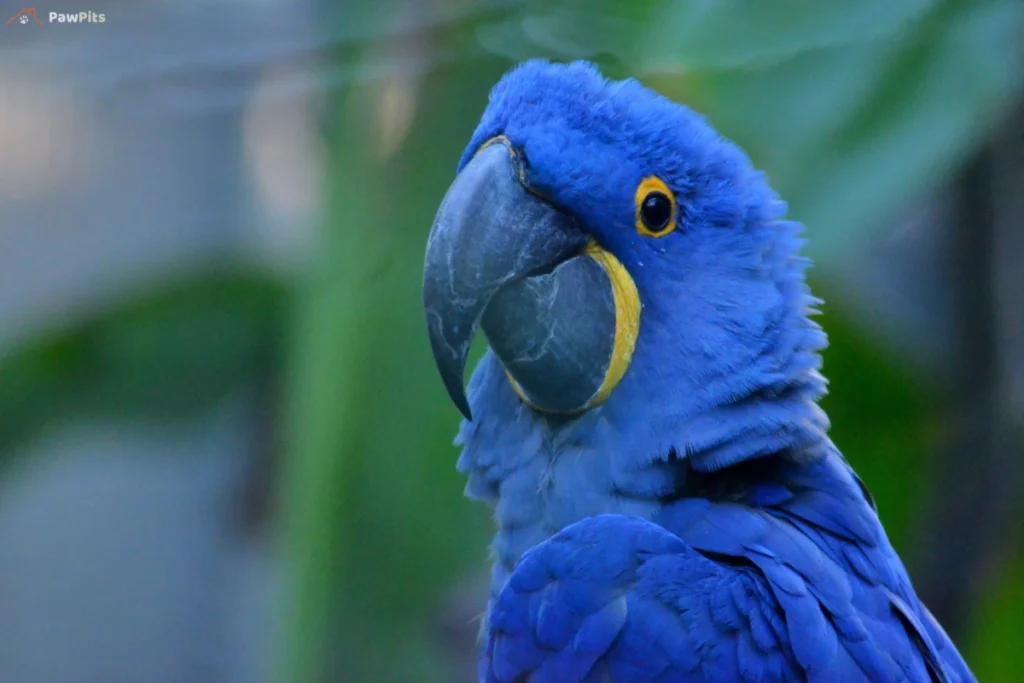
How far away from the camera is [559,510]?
2.59 ft

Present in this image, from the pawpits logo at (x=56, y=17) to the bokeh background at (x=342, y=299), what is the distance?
0.02m

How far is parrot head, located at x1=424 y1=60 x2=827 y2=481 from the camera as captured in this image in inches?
29.3

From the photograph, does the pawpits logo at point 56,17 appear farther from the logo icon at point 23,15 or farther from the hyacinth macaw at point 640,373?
the hyacinth macaw at point 640,373

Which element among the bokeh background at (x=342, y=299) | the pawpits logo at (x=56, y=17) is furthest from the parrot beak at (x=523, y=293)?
the pawpits logo at (x=56, y=17)

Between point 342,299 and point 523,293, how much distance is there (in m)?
0.54

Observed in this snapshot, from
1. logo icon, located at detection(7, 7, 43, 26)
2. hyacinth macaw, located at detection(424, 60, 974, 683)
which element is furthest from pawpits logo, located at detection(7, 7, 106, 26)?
hyacinth macaw, located at detection(424, 60, 974, 683)

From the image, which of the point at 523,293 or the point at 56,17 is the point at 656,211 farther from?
the point at 56,17

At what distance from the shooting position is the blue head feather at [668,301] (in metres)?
0.76

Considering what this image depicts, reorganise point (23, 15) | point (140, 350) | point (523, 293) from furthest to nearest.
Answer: point (23, 15) < point (140, 350) < point (523, 293)

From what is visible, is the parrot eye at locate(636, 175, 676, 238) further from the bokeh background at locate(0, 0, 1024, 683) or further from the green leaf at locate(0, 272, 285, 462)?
the green leaf at locate(0, 272, 285, 462)

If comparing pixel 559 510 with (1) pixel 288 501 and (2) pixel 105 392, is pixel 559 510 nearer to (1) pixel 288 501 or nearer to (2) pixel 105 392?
(1) pixel 288 501

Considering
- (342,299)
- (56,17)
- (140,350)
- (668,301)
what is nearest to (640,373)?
(668,301)

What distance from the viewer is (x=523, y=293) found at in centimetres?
75

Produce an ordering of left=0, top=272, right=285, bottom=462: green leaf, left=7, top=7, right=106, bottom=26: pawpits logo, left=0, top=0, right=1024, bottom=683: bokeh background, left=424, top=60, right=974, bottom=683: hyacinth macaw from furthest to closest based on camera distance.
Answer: left=7, top=7, right=106, bottom=26: pawpits logo
left=0, top=272, right=285, bottom=462: green leaf
left=0, top=0, right=1024, bottom=683: bokeh background
left=424, top=60, right=974, bottom=683: hyacinth macaw
